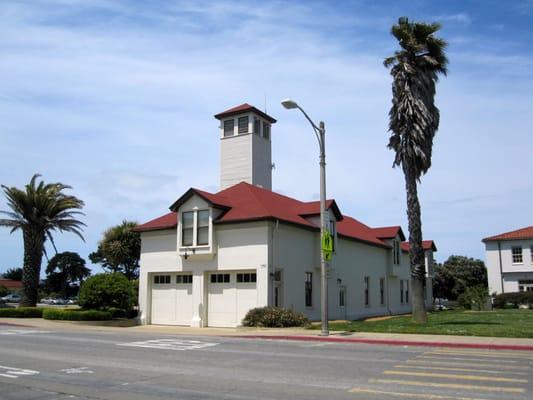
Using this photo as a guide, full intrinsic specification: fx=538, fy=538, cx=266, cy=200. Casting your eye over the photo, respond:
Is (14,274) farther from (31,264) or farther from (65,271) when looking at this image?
(31,264)

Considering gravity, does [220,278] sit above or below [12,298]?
above

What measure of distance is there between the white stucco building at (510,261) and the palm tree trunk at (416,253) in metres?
36.4

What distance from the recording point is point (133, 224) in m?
45.7

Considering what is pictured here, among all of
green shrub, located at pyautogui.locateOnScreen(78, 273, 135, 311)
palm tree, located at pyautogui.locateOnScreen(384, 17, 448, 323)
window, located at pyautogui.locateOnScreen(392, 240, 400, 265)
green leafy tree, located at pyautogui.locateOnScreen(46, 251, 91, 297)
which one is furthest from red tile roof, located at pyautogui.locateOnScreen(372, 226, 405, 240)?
green leafy tree, located at pyautogui.locateOnScreen(46, 251, 91, 297)

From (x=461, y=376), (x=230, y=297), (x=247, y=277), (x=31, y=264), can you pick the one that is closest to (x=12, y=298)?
(x=31, y=264)

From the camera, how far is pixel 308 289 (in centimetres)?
2956

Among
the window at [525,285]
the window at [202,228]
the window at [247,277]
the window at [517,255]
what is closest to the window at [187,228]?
the window at [202,228]

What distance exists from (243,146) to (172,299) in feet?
35.6

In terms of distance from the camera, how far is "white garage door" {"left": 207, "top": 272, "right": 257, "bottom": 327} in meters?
26.3

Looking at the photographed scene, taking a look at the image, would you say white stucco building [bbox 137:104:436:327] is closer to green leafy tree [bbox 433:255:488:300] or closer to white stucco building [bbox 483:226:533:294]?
white stucco building [bbox 483:226:533:294]

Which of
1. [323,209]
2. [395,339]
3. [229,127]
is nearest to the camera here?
[395,339]

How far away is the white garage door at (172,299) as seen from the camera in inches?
1114

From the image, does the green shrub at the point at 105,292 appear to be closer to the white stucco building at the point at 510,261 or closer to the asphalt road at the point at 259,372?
the asphalt road at the point at 259,372

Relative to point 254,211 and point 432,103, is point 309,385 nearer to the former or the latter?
point 254,211
